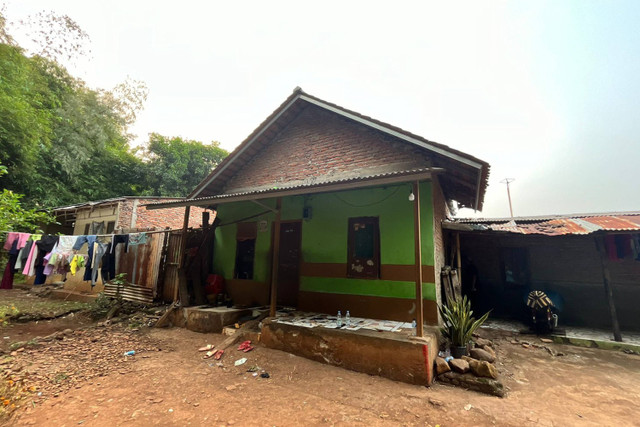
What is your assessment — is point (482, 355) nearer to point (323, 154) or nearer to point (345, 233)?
point (345, 233)

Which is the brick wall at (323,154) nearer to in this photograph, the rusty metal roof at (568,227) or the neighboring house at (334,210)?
the neighboring house at (334,210)

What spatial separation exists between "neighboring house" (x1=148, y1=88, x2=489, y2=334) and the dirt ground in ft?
4.48

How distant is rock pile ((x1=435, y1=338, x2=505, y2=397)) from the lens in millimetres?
3990

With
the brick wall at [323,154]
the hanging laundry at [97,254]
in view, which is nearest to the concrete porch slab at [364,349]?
the brick wall at [323,154]

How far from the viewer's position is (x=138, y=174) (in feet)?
70.0

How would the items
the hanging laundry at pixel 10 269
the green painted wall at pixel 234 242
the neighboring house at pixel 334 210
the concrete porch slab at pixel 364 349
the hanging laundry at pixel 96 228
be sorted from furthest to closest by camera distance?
1. the hanging laundry at pixel 96 228
2. the green painted wall at pixel 234 242
3. the hanging laundry at pixel 10 269
4. the neighboring house at pixel 334 210
5. the concrete porch slab at pixel 364 349

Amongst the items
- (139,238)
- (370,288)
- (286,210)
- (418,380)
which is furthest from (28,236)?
(418,380)

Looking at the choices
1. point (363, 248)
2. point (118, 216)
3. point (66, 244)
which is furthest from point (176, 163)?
point (363, 248)

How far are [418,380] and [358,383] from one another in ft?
3.11

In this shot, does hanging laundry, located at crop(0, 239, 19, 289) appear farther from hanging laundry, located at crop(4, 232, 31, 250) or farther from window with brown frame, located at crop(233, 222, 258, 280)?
window with brown frame, located at crop(233, 222, 258, 280)

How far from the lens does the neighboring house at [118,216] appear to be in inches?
480

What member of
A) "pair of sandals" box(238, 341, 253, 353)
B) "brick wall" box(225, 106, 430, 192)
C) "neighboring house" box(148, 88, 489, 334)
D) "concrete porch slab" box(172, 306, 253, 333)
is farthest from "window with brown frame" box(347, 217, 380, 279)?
"concrete porch slab" box(172, 306, 253, 333)

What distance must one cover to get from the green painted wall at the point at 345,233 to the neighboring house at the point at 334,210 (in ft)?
0.08

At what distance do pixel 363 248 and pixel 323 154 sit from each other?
321cm
